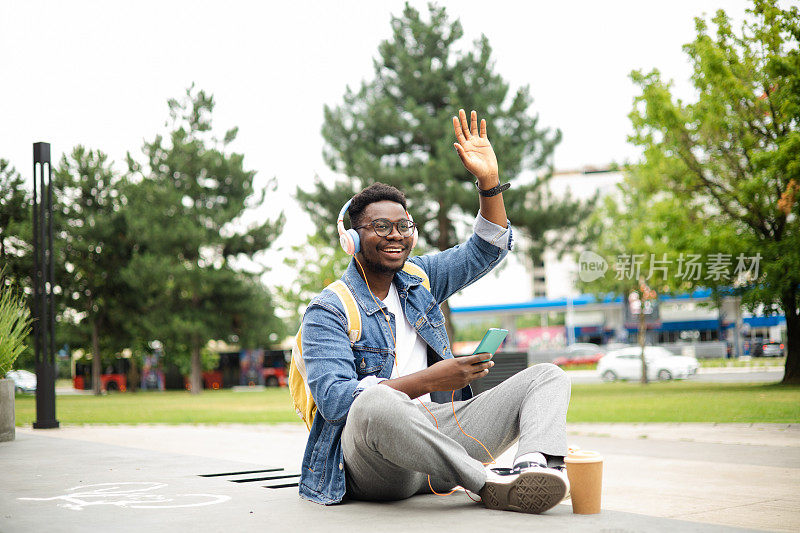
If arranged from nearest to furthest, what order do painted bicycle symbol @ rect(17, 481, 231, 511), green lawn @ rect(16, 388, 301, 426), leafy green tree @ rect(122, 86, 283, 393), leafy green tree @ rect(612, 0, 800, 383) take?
painted bicycle symbol @ rect(17, 481, 231, 511) < green lawn @ rect(16, 388, 301, 426) < leafy green tree @ rect(612, 0, 800, 383) < leafy green tree @ rect(122, 86, 283, 393)

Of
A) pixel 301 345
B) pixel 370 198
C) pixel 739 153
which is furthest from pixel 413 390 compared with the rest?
pixel 739 153

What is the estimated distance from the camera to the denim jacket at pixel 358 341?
336 centimetres

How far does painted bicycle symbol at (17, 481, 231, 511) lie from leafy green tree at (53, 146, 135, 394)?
3494 centimetres

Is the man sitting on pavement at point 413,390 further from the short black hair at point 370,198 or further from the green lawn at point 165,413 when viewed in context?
the green lawn at point 165,413

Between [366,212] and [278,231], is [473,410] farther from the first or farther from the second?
[278,231]

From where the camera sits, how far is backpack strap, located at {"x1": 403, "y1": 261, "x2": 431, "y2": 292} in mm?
3936

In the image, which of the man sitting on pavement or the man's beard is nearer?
the man sitting on pavement

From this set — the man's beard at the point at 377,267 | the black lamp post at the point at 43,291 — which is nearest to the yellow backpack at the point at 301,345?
the man's beard at the point at 377,267

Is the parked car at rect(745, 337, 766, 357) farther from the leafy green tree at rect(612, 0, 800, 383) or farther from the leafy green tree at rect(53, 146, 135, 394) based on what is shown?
the leafy green tree at rect(53, 146, 135, 394)

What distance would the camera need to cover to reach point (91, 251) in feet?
128

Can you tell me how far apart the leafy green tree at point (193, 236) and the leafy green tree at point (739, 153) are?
878 inches

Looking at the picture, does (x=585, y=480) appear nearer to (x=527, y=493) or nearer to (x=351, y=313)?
(x=527, y=493)

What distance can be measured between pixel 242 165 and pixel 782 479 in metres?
35.0

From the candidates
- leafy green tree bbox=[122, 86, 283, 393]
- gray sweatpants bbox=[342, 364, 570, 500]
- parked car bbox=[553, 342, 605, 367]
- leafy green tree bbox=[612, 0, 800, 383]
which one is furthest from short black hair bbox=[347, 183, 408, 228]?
parked car bbox=[553, 342, 605, 367]
